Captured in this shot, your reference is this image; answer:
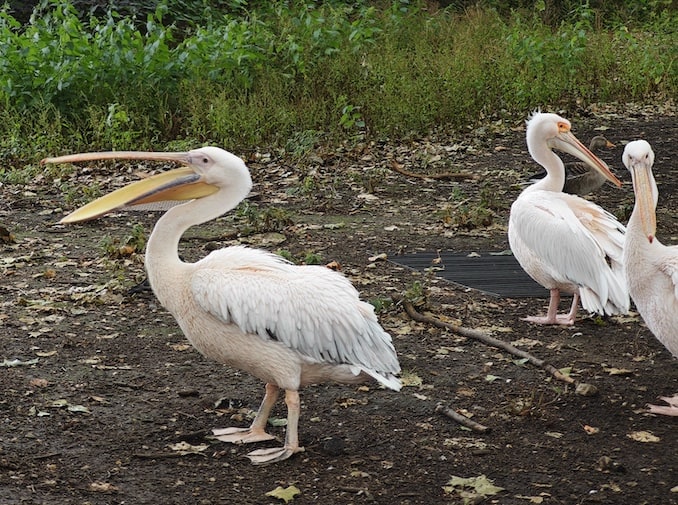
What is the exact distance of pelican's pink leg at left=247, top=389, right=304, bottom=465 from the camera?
10.7 feet

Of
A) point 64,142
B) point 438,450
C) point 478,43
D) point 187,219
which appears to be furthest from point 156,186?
point 478,43

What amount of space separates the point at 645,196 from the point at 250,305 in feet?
5.11

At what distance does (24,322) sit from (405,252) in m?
2.17

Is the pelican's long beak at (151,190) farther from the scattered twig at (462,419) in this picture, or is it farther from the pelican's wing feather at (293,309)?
the scattered twig at (462,419)

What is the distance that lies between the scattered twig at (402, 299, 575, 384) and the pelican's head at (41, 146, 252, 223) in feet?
4.52

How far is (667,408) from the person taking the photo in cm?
364

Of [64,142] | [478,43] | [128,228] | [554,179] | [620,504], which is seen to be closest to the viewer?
[620,504]

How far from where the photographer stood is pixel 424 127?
350 inches

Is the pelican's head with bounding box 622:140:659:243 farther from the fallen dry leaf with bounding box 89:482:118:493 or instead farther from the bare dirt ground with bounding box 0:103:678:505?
the fallen dry leaf with bounding box 89:482:118:493

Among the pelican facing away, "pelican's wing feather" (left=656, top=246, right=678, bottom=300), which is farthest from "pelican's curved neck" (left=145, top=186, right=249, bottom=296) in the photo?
"pelican's wing feather" (left=656, top=246, right=678, bottom=300)

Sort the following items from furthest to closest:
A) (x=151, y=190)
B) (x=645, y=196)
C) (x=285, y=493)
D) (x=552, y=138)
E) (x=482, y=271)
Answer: (x=482, y=271) < (x=552, y=138) < (x=645, y=196) < (x=151, y=190) < (x=285, y=493)

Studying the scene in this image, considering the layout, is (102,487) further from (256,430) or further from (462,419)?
(462,419)

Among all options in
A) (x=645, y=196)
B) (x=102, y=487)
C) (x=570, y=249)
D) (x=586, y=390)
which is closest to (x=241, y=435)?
(x=102, y=487)

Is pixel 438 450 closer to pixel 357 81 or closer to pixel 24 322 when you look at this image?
pixel 24 322
